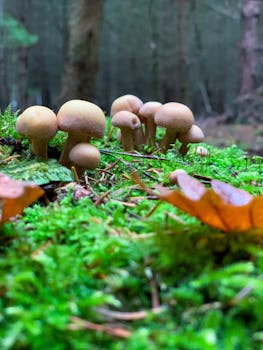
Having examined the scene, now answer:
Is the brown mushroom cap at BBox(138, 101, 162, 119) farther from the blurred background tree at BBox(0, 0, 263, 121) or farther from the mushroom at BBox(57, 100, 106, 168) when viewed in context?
the blurred background tree at BBox(0, 0, 263, 121)

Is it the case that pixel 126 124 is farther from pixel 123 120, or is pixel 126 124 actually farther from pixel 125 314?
pixel 125 314

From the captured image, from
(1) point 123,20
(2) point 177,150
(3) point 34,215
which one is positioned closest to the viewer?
(3) point 34,215

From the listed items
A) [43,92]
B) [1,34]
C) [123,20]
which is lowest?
[43,92]

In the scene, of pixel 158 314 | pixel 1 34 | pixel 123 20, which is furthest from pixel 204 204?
pixel 123 20

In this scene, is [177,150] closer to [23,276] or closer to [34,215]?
[34,215]

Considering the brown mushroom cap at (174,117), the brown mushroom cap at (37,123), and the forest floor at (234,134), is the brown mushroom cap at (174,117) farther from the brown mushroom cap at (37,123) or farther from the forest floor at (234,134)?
the forest floor at (234,134)

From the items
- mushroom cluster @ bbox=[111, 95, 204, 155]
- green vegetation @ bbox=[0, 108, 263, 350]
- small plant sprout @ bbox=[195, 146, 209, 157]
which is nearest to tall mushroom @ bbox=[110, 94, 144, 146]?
mushroom cluster @ bbox=[111, 95, 204, 155]

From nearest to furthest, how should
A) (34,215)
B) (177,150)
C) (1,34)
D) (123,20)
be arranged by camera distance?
1. (34,215)
2. (177,150)
3. (1,34)
4. (123,20)

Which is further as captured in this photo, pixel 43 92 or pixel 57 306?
pixel 43 92
